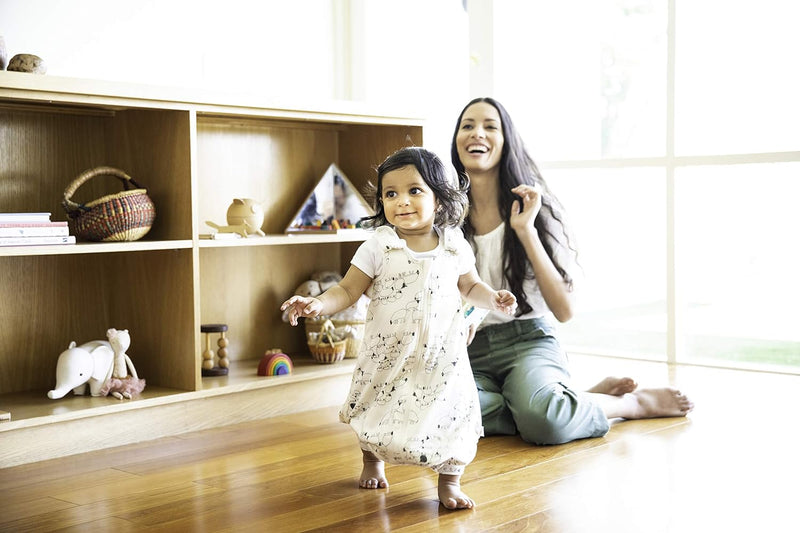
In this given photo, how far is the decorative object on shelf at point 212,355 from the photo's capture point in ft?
8.34

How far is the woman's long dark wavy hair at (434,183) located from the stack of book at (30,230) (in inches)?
29.2

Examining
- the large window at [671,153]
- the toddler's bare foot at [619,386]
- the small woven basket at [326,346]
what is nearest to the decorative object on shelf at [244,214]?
the small woven basket at [326,346]

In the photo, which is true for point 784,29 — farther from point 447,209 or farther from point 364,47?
point 447,209

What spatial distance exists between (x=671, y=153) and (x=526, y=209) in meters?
1.12

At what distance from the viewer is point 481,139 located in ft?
7.46

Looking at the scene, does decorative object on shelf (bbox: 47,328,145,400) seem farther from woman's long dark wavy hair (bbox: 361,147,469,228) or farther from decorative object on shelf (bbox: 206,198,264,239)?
woman's long dark wavy hair (bbox: 361,147,469,228)

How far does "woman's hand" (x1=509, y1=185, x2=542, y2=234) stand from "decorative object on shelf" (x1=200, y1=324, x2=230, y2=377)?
0.88 metres

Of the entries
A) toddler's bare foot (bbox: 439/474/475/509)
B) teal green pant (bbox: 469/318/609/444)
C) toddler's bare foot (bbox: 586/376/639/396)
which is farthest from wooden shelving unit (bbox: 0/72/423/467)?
toddler's bare foot (bbox: 439/474/475/509)

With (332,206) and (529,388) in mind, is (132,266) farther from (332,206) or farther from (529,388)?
(529,388)

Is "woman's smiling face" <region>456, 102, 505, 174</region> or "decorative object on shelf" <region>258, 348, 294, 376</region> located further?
"decorative object on shelf" <region>258, 348, 294, 376</region>

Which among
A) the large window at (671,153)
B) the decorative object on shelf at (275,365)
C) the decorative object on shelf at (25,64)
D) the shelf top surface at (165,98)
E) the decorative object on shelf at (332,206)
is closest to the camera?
the shelf top surface at (165,98)

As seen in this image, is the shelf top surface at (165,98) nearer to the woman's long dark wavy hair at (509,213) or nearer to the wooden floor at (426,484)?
the woman's long dark wavy hair at (509,213)

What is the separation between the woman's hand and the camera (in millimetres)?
2156

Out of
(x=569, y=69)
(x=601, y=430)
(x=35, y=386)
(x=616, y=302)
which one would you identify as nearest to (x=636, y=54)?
(x=569, y=69)
